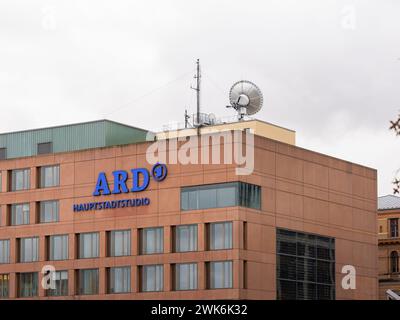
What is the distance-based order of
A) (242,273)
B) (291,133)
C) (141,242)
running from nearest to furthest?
(242,273)
(141,242)
(291,133)

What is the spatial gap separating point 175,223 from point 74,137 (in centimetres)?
1620

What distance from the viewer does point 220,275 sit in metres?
87.3

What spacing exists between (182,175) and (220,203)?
15.5 feet

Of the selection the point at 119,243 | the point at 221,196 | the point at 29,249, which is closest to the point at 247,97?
the point at 221,196

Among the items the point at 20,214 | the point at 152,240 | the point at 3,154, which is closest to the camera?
the point at 152,240

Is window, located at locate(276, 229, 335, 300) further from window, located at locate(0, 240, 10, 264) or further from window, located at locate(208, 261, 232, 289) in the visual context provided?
window, located at locate(0, 240, 10, 264)

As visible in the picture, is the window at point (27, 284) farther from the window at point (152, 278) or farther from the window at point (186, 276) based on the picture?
the window at point (186, 276)

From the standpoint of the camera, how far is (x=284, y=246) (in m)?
91.8

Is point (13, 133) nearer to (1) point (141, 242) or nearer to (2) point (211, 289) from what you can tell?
(1) point (141, 242)

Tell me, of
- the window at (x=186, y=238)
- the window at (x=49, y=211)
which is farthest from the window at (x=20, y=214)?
the window at (x=186, y=238)

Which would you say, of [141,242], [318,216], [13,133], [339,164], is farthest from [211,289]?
[13,133]

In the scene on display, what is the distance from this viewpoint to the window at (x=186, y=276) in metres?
88.4

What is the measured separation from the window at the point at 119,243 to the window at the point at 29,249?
28.6ft

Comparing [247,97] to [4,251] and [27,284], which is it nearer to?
[4,251]
